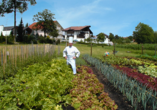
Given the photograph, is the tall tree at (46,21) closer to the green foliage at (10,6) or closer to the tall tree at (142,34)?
the green foliage at (10,6)

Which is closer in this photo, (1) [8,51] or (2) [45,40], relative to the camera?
(1) [8,51]

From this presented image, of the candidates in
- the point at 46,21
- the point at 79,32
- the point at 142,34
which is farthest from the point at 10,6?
the point at 142,34

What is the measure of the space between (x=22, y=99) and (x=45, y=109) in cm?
51

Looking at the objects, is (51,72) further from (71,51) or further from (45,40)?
(45,40)

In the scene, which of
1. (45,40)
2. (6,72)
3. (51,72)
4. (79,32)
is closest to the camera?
(51,72)

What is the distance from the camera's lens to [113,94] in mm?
3148

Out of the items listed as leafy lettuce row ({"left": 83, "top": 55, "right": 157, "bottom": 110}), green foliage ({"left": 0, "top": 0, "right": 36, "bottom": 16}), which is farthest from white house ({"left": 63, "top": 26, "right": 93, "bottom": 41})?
leafy lettuce row ({"left": 83, "top": 55, "right": 157, "bottom": 110})

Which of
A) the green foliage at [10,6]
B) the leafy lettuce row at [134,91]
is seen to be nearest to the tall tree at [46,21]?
the green foliage at [10,6]

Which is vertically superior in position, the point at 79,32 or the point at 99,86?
the point at 79,32

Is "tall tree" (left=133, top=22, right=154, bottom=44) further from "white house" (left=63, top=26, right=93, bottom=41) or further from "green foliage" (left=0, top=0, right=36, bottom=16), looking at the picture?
"green foliage" (left=0, top=0, right=36, bottom=16)

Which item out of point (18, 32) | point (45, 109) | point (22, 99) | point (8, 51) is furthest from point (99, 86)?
point (18, 32)

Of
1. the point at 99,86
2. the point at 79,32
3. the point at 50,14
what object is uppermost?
the point at 50,14

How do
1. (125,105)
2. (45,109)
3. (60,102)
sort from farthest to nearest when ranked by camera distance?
(60,102), (125,105), (45,109)

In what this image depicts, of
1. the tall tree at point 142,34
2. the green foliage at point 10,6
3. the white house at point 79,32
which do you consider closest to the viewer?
the green foliage at point 10,6
